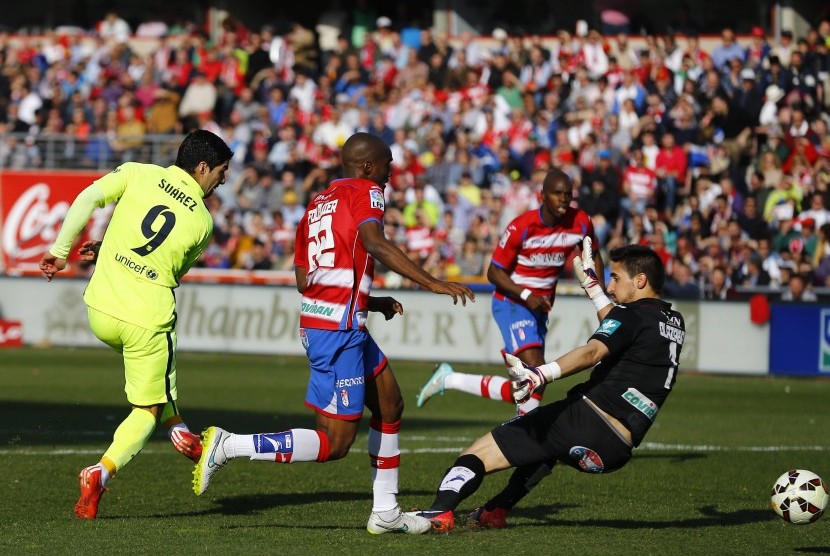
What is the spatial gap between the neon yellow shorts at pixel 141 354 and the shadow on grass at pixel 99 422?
3.88 m

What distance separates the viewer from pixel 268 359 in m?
23.1

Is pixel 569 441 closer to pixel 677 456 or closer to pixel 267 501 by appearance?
pixel 267 501

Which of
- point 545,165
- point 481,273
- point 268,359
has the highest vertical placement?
point 545,165

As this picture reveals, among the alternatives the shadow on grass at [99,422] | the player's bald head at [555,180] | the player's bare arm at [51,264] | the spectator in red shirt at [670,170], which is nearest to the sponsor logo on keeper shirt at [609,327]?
the player's bare arm at [51,264]

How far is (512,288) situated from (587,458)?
150 inches

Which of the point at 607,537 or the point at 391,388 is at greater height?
the point at 391,388

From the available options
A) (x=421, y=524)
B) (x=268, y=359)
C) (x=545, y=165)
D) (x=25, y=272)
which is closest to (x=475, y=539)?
(x=421, y=524)

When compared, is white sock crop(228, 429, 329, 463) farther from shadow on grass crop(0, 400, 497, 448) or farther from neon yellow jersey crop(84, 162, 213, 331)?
shadow on grass crop(0, 400, 497, 448)

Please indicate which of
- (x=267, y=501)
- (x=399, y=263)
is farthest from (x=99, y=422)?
(x=399, y=263)

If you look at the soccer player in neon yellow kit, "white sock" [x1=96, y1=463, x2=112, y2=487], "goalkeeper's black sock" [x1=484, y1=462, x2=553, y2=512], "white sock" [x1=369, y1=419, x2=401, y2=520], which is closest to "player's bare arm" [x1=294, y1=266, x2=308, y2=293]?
the soccer player in neon yellow kit

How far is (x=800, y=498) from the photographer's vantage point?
8.22 metres

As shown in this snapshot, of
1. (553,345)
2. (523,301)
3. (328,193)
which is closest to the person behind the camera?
(328,193)

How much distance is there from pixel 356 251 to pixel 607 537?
224 centimetres

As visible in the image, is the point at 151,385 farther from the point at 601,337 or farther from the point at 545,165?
the point at 545,165
